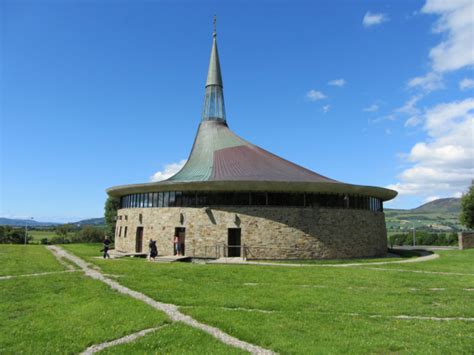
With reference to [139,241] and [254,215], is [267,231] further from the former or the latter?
[139,241]

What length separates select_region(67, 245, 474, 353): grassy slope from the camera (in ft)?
24.2

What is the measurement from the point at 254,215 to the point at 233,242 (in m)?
2.27

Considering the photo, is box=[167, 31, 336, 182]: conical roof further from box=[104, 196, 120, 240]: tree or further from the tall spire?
box=[104, 196, 120, 240]: tree

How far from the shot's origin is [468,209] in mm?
46156

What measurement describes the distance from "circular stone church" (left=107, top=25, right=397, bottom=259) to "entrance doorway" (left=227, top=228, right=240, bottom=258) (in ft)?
0.21

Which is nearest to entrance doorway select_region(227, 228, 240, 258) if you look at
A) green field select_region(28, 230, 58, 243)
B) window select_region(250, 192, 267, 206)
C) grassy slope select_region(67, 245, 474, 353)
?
window select_region(250, 192, 267, 206)

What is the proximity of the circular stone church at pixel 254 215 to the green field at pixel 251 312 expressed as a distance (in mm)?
8022

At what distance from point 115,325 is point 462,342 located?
7.23 meters

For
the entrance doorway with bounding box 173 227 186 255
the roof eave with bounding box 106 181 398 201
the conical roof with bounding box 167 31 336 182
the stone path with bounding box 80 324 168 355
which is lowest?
the stone path with bounding box 80 324 168 355

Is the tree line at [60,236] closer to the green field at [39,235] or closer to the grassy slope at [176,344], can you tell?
the green field at [39,235]

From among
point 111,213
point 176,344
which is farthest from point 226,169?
point 111,213

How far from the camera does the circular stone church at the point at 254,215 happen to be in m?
24.1

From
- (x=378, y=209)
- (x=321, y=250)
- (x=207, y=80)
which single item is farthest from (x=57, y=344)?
(x=207, y=80)

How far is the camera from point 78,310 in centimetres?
959
